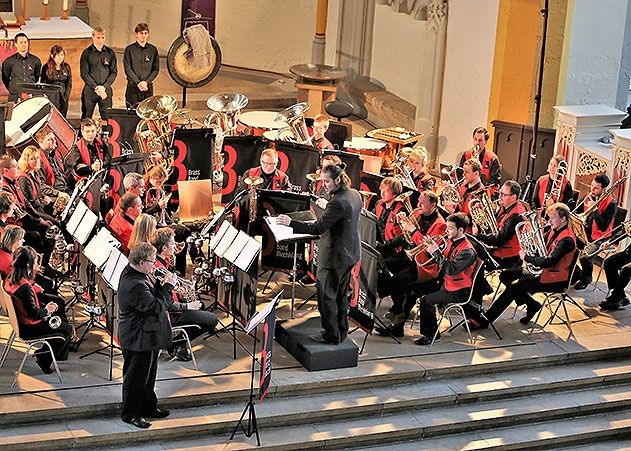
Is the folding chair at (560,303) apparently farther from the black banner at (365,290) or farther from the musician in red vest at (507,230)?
the black banner at (365,290)

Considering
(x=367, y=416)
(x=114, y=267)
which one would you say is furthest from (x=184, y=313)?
(x=367, y=416)

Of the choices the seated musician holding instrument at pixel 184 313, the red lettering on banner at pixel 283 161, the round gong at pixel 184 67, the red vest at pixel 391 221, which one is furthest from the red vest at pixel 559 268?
the round gong at pixel 184 67

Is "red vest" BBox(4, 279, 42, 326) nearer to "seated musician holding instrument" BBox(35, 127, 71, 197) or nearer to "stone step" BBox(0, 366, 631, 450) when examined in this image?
"stone step" BBox(0, 366, 631, 450)

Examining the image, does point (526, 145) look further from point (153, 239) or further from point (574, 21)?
point (153, 239)

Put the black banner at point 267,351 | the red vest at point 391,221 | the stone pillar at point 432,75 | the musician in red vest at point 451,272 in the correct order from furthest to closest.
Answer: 1. the stone pillar at point 432,75
2. the red vest at point 391,221
3. the musician in red vest at point 451,272
4. the black banner at point 267,351

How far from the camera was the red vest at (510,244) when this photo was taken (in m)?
11.9

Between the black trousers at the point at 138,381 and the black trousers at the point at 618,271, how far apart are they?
4735 millimetres

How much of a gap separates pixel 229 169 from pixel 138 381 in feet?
13.2

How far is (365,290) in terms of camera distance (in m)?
10.9

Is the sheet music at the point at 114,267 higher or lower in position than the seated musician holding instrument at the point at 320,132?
lower

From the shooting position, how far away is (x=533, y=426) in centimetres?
1068

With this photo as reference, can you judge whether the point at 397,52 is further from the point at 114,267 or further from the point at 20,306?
the point at 20,306

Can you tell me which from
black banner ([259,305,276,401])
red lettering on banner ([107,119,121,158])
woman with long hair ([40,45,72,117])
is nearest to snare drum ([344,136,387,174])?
red lettering on banner ([107,119,121,158])

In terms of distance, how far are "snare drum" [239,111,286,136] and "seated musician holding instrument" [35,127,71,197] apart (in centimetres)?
237
